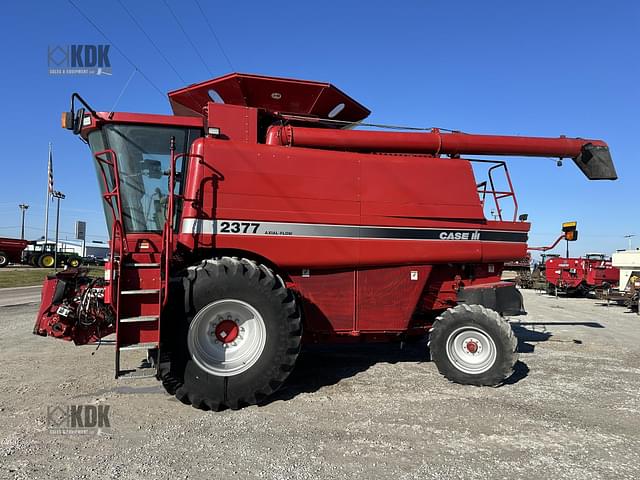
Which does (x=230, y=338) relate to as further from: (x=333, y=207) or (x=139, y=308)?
(x=333, y=207)

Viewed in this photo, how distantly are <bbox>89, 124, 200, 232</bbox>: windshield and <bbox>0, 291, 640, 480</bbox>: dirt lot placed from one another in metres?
1.96

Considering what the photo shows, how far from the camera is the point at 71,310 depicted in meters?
4.93

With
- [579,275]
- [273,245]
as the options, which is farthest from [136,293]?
[579,275]

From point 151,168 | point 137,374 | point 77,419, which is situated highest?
point 151,168

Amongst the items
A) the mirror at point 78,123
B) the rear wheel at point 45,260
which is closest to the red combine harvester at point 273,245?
the mirror at point 78,123

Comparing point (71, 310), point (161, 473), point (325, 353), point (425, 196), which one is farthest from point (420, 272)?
point (71, 310)

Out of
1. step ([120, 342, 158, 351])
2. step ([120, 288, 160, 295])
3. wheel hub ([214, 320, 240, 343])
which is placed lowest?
step ([120, 342, 158, 351])

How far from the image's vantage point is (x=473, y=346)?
545 cm

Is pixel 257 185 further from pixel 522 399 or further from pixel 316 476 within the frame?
Result: pixel 522 399

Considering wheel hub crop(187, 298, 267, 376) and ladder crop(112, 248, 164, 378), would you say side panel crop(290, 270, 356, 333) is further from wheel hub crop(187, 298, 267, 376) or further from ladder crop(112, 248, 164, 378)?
ladder crop(112, 248, 164, 378)

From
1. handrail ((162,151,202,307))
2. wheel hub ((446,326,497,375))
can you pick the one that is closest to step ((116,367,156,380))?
handrail ((162,151,202,307))

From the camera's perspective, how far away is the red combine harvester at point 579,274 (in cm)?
2219

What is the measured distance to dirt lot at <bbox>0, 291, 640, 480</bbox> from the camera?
3.26 m

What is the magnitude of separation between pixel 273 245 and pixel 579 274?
74.5 feet
